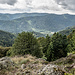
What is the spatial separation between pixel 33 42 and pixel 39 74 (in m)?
17.7

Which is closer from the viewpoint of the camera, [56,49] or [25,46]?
[25,46]

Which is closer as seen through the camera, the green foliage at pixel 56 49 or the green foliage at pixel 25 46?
the green foliage at pixel 25 46

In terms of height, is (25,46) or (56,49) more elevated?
(25,46)

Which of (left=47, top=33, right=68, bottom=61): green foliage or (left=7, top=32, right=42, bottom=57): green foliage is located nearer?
(left=7, top=32, right=42, bottom=57): green foliage

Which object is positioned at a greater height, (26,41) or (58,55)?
(26,41)

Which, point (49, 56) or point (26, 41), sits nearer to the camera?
point (26, 41)

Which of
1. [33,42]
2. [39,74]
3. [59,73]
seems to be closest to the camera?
[59,73]

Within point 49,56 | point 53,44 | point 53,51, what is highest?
point 53,44

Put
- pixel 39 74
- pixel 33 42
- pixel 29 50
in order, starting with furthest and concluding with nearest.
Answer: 1. pixel 33 42
2. pixel 29 50
3. pixel 39 74

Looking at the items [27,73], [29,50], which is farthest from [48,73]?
[29,50]

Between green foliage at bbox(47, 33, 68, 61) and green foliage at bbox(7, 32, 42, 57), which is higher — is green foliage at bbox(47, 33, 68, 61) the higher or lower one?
the lower one

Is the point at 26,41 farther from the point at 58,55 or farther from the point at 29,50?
the point at 58,55

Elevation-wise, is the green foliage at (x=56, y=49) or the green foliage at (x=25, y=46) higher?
the green foliage at (x=25, y=46)

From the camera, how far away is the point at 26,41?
2292cm
